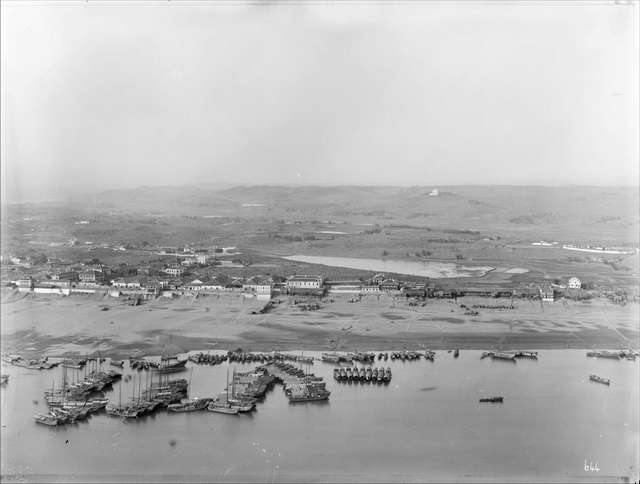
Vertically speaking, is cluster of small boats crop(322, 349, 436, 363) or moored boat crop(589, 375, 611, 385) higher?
cluster of small boats crop(322, 349, 436, 363)

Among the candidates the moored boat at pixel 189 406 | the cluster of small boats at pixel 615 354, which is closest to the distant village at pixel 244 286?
the cluster of small boats at pixel 615 354

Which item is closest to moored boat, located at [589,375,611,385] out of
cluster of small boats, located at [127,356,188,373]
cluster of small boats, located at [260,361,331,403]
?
cluster of small boats, located at [260,361,331,403]

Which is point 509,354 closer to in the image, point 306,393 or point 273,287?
point 306,393

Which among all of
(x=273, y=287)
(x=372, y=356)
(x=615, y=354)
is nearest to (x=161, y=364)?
(x=372, y=356)

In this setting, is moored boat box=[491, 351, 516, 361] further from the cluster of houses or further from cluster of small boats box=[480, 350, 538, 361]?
the cluster of houses

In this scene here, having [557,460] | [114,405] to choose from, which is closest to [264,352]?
[114,405]

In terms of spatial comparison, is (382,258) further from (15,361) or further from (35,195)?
(15,361)
